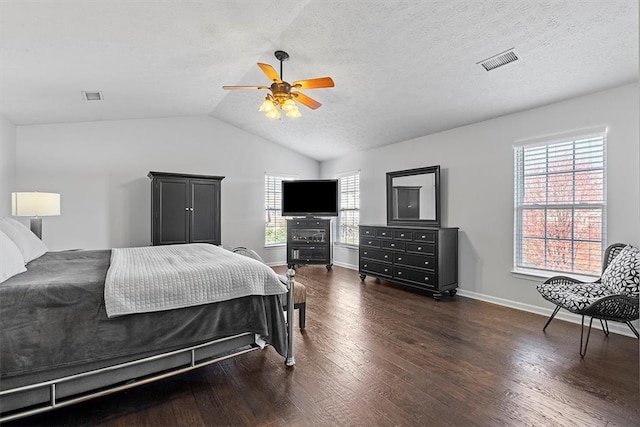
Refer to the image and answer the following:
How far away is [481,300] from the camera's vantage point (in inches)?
171

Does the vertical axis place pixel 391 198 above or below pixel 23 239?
above

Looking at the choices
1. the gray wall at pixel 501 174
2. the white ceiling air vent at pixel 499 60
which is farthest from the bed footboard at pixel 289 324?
the gray wall at pixel 501 174

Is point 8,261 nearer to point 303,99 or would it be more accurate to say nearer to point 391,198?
point 303,99

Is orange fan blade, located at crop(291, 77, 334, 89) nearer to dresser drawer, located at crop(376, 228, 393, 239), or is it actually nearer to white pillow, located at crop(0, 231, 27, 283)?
white pillow, located at crop(0, 231, 27, 283)

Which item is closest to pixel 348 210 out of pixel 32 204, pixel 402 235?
pixel 402 235

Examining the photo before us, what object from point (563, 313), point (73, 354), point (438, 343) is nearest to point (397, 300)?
point (438, 343)

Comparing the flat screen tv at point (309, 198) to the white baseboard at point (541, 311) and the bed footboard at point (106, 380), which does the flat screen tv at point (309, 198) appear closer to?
the white baseboard at point (541, 311)

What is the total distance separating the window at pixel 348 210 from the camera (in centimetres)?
670

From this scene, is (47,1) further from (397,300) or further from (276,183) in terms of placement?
(276,183)

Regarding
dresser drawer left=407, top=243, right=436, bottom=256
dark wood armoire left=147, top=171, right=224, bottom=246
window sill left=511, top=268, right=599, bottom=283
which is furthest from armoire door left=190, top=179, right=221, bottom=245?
window sill left=511, top=268, right=599, bottom=283

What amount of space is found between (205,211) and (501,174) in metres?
4.52

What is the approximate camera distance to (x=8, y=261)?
1.98 metres

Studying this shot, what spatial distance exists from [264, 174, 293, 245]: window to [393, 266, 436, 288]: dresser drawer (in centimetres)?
294

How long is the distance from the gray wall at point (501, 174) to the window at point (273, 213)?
8.88 feet
